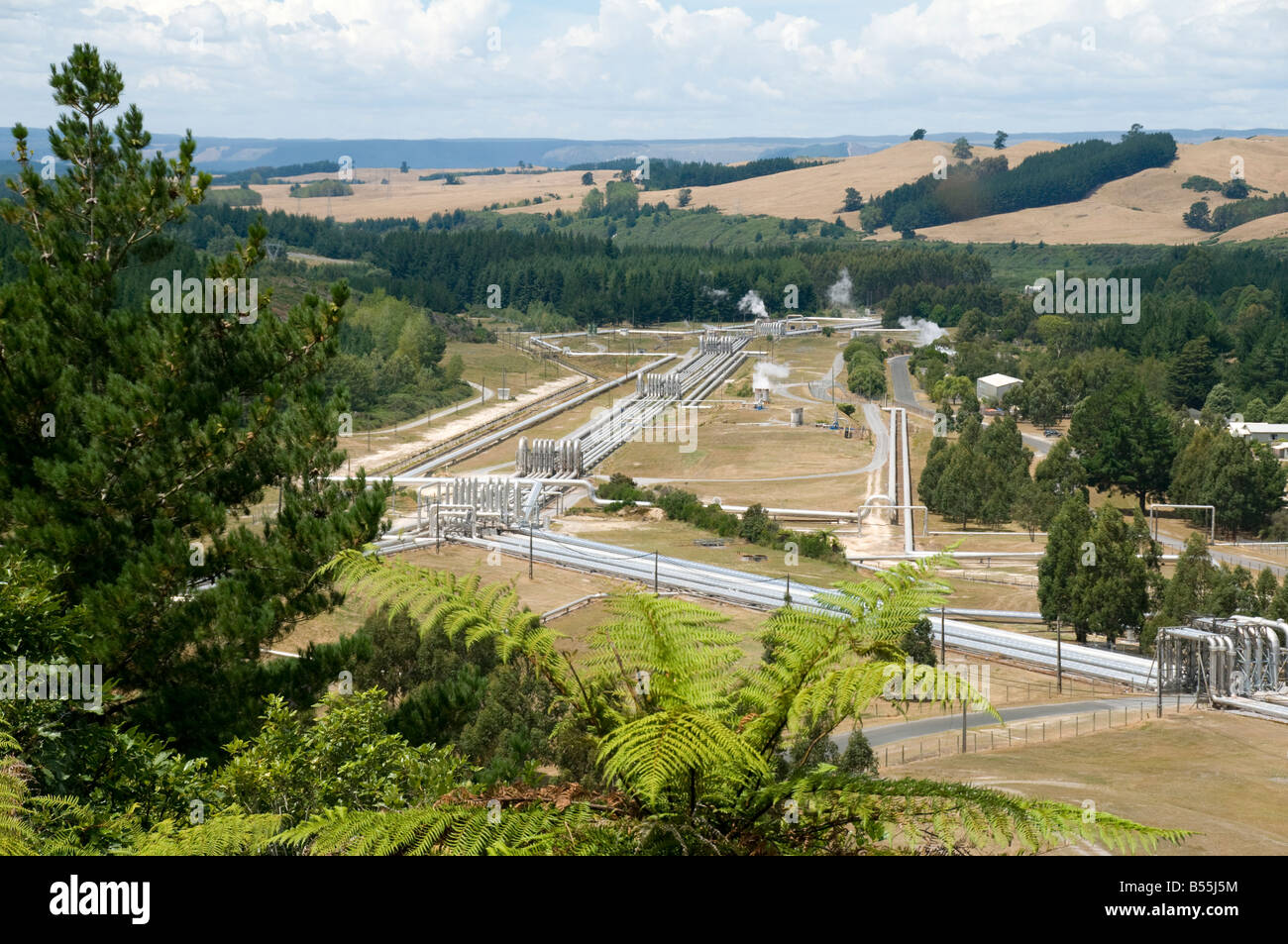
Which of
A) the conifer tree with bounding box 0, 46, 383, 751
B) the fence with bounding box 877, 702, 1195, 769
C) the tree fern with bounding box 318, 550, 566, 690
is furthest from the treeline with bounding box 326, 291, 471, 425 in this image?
the tree fern with bounding box 318, 550, 566, 690

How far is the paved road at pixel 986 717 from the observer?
4372 cm

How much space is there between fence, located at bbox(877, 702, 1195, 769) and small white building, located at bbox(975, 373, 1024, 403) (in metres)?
86.3

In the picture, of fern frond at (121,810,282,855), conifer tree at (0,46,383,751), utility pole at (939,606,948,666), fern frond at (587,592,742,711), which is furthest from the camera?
utility pole at (939,606,948,666)

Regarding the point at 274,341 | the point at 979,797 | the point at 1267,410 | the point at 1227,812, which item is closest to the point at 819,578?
the point at 1227,812

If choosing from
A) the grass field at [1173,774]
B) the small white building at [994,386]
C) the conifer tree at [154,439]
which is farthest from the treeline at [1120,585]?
the small white building at [994,386]

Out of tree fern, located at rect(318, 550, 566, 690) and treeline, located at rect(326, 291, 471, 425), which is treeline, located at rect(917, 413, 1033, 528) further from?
tree fern, located at rect(318, 550, 566, 690)

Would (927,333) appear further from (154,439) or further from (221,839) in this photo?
(221,839)

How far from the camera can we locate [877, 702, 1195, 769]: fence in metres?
40.9

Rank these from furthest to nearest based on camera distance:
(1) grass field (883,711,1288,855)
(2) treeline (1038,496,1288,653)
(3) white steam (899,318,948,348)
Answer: (3) white steam (899,318,948,348), (2) treeline (1038,496,1288,653), (1) grass field (883,711,1288,855)

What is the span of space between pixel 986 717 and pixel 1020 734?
372 centimetres

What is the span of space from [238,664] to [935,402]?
124 m

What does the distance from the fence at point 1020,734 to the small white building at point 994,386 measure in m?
86.3

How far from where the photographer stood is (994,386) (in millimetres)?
132375
